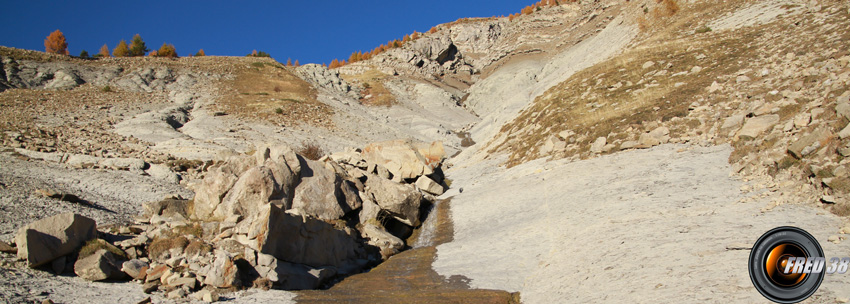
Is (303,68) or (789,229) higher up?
(303,68)

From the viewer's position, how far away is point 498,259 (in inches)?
530

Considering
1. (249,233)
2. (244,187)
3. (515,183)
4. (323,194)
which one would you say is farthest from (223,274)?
(515,183)

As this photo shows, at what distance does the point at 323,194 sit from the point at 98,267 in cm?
782

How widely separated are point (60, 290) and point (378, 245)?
30.2 feet

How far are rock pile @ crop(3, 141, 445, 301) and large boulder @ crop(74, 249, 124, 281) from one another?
0.07ft

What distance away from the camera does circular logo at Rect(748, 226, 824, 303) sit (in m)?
6.69

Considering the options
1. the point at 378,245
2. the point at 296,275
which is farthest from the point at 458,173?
the point at 296,275

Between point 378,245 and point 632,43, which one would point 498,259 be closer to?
point 378,245

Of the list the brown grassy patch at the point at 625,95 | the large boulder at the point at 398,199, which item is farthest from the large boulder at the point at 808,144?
the large boulder at the point at 398,199

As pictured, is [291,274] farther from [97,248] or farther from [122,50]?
[122,50]

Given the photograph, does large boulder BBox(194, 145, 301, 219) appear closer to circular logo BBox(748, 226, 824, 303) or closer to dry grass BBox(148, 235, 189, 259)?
dry grass BBox(148, 235, 189, 259)

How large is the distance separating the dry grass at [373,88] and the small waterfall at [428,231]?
36926 mm

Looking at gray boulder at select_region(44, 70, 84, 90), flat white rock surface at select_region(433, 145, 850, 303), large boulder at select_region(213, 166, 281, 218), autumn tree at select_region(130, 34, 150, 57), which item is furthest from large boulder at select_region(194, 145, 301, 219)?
autumn tree at select_region(130, 34, 150, 57)

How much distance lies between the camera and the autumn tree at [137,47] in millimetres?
73562
